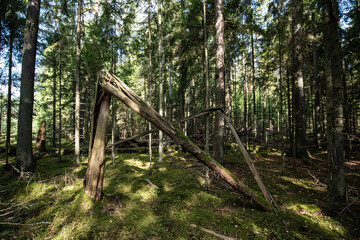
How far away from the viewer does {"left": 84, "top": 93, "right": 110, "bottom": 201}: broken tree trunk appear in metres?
3.49

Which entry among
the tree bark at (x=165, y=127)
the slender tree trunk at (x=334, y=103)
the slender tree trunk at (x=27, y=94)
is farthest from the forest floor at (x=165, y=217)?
the slender tree trunk at (x=27, y=94)

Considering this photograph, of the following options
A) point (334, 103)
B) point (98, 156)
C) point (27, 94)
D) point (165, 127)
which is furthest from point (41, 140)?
point (334, 103)

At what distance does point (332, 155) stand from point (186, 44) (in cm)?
1016

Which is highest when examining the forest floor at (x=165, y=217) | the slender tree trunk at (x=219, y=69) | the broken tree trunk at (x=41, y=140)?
the slender tree trunk at (x=219, y=69)

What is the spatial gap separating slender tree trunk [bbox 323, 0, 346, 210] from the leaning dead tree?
1958mm

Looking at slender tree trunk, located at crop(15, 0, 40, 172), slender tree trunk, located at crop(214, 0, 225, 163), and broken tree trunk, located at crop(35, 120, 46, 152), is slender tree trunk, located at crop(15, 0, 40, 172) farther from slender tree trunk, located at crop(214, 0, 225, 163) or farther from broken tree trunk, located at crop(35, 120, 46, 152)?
slender tree trunk, located at crop(214, 0, 225, 163)

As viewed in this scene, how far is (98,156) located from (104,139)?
437mm

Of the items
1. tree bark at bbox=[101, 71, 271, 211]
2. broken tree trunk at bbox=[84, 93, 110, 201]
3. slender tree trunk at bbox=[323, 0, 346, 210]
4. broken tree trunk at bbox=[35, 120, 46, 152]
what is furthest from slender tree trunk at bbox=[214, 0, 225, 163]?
broken tree trunk at bbox=[35, 120, 46, 152]

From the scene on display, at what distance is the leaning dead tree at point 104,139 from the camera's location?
292 centimetres

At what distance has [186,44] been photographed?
10570 mm

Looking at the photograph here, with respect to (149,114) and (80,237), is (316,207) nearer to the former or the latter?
(149,114)

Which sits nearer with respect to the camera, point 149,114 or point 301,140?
point 149,114

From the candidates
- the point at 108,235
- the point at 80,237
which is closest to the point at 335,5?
the point at 108,235

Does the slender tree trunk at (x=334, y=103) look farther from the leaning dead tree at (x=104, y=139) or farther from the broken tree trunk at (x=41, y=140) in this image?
the broken tree trunk at (x=41, y=140)
